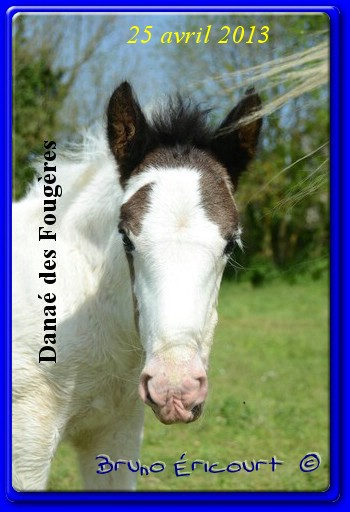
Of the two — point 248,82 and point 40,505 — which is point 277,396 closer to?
point 40,505

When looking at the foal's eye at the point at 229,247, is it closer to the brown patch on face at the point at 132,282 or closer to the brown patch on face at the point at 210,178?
the brown patch on face at the point at 210,178

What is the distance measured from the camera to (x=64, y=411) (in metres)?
3.02

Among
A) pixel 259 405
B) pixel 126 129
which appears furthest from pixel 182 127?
pixel 259 405

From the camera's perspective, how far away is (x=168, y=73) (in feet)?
11.1

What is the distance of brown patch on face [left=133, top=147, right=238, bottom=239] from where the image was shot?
263 centimetres

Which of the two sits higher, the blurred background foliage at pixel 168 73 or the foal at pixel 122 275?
the blurred background foliage at pixel 168 73

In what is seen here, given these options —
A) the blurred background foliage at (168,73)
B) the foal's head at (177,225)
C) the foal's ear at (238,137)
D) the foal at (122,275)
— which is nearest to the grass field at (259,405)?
the foal at (122,275)

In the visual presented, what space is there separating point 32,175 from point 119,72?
65 centimetres

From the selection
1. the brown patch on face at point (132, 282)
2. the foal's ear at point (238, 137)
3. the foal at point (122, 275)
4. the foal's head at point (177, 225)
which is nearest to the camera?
the foal's head at point (177, 225)

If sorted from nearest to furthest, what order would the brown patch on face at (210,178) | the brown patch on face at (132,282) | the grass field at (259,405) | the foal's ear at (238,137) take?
the brown patch on face at (210,178) → the brown patch on face at (132,282) → the foal's ear at (238,137) → the grass field at (259,405)

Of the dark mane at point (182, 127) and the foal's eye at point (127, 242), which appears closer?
the foal's eye at point (127, 242)

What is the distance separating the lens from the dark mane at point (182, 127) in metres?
2.84

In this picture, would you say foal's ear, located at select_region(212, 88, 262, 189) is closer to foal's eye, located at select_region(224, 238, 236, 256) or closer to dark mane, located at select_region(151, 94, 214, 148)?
dark mane, located at select_region(151, 94, 214, 148)

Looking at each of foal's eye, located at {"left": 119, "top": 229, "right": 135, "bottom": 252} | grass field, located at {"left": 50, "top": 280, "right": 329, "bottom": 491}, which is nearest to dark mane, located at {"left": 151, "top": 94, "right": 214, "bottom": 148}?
foal's eye, located at {"left": 119, "top": 229, "right": 135, "bottom": 252}
